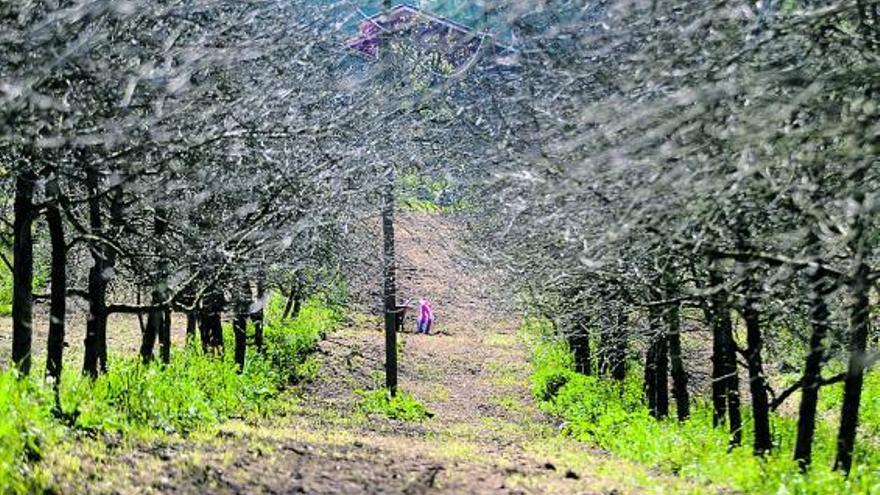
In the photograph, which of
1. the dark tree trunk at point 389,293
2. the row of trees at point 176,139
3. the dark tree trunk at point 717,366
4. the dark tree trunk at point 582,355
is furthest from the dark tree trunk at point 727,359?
the dark tree trunk at point 582,355

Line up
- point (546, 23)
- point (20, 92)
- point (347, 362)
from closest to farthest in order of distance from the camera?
point (20, 92) < point (546, 23) < point (347, 362)

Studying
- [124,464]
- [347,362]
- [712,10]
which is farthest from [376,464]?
[347,362]

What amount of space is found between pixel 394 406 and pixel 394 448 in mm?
11074

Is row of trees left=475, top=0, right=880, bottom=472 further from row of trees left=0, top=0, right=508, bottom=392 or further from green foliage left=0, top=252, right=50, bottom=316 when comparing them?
green foliage left=0, top=252, right=50, bottom=316

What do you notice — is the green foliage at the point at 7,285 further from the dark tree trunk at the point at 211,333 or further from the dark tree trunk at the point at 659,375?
the dark tree trunk at the point at 659,375

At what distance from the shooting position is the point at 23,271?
882 cm

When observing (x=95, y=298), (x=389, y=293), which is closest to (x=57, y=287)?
(x=95, y=298)

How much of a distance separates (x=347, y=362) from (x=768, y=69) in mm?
22254

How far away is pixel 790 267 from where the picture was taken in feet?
21.9

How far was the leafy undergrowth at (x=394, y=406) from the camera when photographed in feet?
66.2

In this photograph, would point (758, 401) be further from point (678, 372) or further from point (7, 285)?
point (7, 285)

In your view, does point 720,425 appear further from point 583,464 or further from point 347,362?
point 347,362

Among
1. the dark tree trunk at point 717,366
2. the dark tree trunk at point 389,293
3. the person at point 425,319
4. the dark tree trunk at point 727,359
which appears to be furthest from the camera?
the person at point 425,319

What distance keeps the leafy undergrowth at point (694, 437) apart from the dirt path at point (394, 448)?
53 cm
